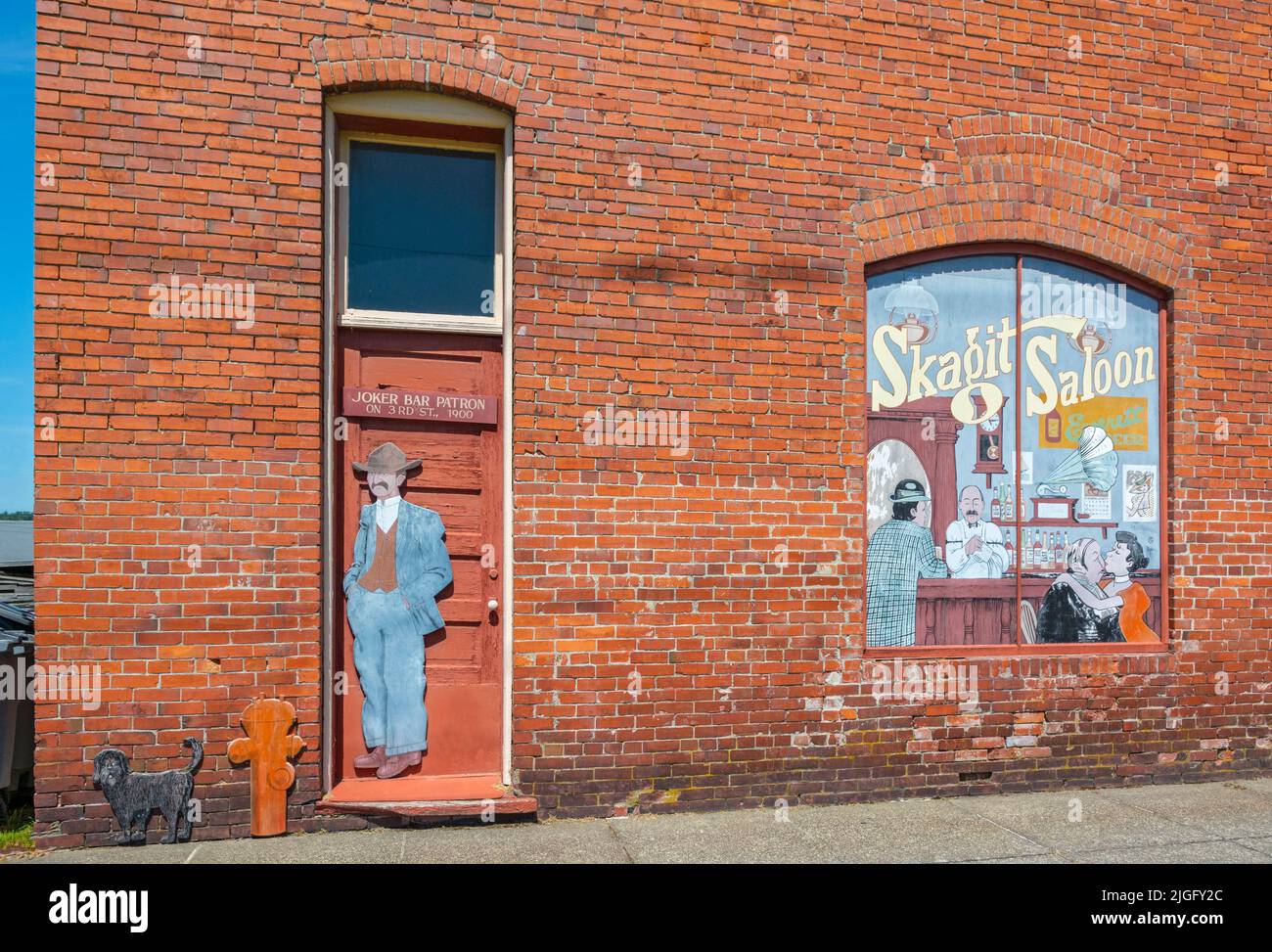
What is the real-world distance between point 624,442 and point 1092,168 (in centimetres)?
393

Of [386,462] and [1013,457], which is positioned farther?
[1013,457]

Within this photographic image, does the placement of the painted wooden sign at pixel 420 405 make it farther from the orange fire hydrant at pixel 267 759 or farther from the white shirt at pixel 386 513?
the orange fire hydrant at pixel 267 759

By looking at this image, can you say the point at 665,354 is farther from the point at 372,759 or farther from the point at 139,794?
the point at 139,794

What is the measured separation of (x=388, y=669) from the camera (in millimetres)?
5367

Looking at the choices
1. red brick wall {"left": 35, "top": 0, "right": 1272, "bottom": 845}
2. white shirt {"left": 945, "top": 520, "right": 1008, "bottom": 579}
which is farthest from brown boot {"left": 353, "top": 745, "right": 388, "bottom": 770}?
white shirt {"left": 945, "top": 520, "right": 1008, "bottom": 579}

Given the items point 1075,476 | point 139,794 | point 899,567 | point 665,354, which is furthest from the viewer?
point 1075,476

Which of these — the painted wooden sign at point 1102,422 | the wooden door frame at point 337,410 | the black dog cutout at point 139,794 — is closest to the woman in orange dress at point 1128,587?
the painted wooden sign at point 1102,422

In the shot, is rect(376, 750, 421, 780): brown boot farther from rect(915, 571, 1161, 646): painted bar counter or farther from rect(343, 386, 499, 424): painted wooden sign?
rect(915, 571, 1161, 646): painted bar counter

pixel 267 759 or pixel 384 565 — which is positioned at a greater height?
pixel 384 565

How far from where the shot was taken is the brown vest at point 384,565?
17.6 feet

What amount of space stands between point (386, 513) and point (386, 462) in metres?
0.31

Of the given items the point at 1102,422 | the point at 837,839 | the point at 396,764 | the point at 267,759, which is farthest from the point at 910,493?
the point at 267,759

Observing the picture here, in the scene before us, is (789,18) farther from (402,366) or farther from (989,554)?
(989,554)

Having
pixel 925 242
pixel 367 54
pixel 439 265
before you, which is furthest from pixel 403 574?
pixel 925 242
